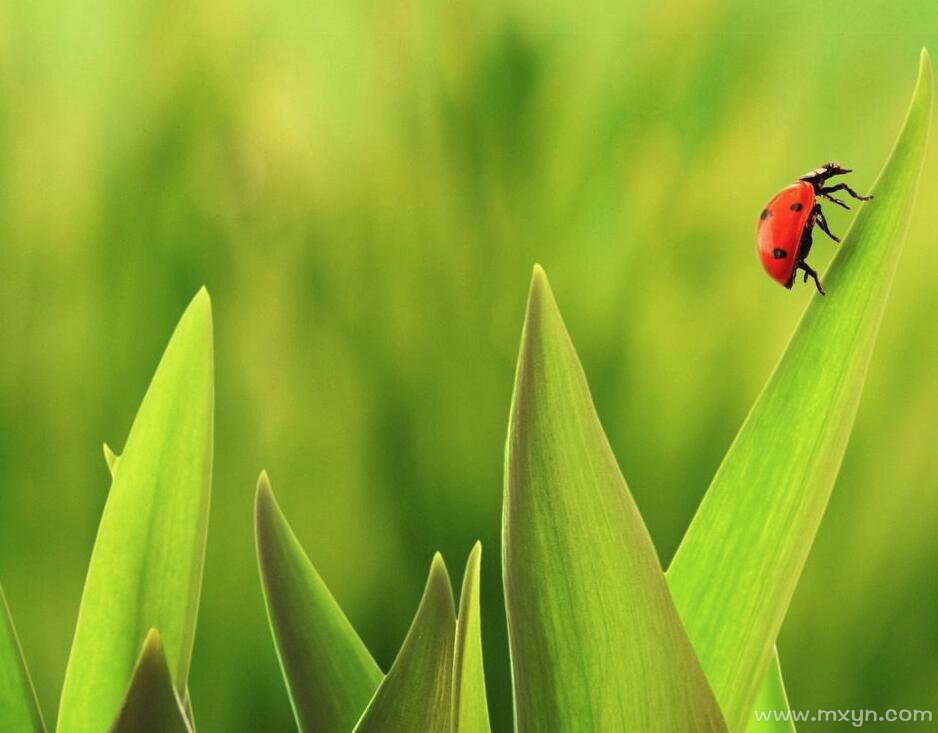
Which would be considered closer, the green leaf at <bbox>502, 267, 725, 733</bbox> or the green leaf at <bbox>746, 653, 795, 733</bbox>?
the green leaf at <bbox>502, 267, 725, 733</bbox>

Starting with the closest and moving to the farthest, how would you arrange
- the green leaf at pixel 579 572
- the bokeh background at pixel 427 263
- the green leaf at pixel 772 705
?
the green leaf at pixel 579 572
the green leaf at pixel 772 705
the bokeh background at pixel 427 263

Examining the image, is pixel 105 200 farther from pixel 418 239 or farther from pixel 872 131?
pixel 872 131

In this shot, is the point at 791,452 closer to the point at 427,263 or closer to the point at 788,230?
the point at 788,230

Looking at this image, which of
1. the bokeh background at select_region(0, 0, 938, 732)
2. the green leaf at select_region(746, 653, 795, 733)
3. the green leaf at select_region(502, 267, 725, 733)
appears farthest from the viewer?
the bokeh background at select_region(0, 0, 938, 732)

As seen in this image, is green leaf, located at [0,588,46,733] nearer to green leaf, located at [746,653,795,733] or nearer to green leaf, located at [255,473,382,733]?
green leaf, located at [255,473,382,733]

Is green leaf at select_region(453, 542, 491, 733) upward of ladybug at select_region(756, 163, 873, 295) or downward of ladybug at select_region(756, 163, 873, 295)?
downward

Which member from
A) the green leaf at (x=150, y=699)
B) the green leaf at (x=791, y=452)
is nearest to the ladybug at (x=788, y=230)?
the green leaf at (x=791, y=452)

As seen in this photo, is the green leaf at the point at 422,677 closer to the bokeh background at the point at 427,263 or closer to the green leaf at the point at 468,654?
the green leaf at the point at 468,654

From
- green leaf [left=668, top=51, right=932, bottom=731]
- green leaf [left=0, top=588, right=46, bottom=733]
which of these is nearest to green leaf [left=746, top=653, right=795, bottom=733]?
green leaf [left=668, top=51, right=932, bottom=731]
